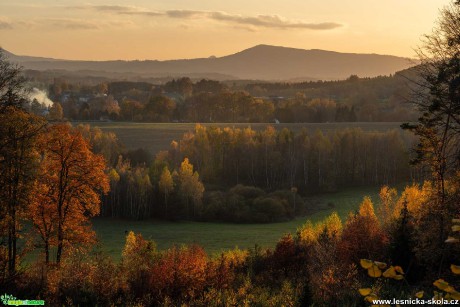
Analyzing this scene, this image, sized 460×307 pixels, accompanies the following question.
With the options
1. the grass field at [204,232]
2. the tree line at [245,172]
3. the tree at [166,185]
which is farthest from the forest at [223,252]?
the tree at [166,185]

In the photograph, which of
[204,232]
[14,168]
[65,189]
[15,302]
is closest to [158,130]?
[204,232]

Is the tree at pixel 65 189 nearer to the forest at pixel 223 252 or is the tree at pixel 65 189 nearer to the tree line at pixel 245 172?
the forest at pixel 223 252

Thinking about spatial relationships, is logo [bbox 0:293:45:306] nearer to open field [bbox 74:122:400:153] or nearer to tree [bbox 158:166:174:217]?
tree [bbox 158:166:174:217]

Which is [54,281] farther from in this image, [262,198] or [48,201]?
[262,198]

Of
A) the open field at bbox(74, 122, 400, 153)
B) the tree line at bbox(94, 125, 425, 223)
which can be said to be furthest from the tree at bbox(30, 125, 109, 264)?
the open field at bbox(74, 122, 400, 153)

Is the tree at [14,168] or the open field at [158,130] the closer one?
the tree at [14,168]

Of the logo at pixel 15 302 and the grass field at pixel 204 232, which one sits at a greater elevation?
the logo at pixel 15 302

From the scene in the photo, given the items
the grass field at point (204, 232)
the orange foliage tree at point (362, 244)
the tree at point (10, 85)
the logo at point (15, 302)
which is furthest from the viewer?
the grass field at point (204, 232)
